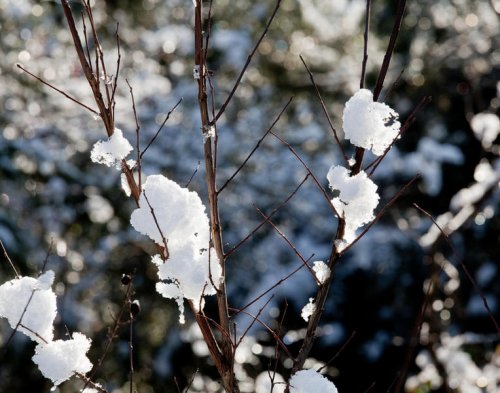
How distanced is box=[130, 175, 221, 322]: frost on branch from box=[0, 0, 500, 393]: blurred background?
2.60 metres

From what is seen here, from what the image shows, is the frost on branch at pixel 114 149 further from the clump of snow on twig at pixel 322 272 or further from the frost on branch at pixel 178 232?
the clump of snow on twig at pixel 322 272

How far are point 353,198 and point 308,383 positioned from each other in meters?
0.42

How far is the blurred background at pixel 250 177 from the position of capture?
431cm

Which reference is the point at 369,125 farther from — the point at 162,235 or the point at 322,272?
the point at 162,235

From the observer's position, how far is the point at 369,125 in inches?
48.8

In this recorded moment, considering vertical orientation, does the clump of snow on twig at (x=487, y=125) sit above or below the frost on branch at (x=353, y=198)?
above

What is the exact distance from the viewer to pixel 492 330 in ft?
14.7

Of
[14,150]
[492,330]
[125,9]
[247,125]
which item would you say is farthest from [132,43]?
[492,330]

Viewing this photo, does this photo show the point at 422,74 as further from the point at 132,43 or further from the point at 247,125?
the point at 132,43

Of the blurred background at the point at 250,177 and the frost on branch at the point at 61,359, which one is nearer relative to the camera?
the frost on branch at the point at 61,359

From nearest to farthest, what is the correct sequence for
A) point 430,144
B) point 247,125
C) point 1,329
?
point 1,329, point 430,144, point 247,125

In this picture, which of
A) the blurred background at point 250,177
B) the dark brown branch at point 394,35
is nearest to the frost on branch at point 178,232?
the dark brown branch at point 394,35

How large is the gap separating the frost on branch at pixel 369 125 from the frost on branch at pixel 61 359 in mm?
787

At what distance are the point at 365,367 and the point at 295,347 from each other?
0.59 metres
